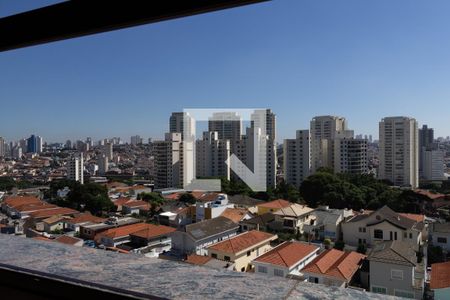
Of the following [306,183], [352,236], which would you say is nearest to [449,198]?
[306,183]

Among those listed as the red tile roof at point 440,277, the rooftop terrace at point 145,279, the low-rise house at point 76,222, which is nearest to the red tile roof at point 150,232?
the low-rise house at point 76,222

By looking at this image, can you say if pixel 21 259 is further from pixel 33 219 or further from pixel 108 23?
pixel 33 219

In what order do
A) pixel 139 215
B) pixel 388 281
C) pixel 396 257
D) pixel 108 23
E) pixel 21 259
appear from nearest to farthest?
pixel 108 23 → pixel 21 259 → pixel 388 281 → pixel 396 257 → pixel 139 215

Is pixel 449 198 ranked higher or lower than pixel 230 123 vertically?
lower

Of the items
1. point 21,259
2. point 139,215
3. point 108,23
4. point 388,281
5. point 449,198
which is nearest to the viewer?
point 108,23

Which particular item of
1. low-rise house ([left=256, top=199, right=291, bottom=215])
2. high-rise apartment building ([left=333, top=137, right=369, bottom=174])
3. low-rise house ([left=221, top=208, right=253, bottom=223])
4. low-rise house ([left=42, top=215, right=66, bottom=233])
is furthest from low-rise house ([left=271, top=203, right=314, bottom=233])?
low-rise house ([left=42, top=215, right=66, bottom=233])

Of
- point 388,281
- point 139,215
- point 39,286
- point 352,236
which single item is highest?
point 39,286

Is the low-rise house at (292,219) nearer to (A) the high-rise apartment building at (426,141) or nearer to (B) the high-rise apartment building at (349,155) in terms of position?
(B) the high-rise apartment building at (349,155)

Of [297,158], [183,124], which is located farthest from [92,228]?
[297,158]
